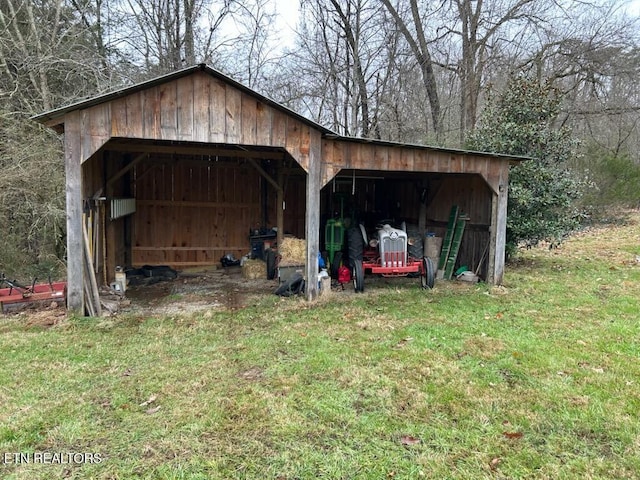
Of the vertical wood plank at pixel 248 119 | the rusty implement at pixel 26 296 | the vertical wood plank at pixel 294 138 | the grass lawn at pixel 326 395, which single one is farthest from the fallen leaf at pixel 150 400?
the vertical wood plank at pixel 294 138

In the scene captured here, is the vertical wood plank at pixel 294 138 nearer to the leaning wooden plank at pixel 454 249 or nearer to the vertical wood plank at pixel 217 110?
the vertical wood plank at pixel 217 110

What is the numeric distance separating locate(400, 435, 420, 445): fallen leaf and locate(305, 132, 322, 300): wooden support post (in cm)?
340

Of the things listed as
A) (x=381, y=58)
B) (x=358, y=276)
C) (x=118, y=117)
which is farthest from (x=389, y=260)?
(x=381, y=58)

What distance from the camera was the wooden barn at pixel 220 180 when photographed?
4.84 meters

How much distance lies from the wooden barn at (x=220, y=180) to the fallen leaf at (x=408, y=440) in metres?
3.41

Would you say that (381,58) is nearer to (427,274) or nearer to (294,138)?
(427,274)

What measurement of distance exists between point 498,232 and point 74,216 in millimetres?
6046

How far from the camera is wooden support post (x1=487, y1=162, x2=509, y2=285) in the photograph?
22.2 ft

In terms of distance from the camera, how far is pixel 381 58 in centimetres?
1358

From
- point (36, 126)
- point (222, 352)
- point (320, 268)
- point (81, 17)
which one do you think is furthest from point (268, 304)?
point (81, 17)

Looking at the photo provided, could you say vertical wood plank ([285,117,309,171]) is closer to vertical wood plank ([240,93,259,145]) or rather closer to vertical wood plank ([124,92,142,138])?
vertical wood plank ([240,93,259,145])

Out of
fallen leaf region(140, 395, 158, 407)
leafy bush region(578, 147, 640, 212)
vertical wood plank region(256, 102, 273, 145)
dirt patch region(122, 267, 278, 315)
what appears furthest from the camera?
leafy bush region(578, 147, 640, 212)

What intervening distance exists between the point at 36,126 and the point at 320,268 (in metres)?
5.41

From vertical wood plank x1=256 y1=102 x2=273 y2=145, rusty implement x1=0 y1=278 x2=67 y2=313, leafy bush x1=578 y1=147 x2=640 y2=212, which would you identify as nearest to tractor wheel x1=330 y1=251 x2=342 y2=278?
vertical wood plank x1=256 y1=102 x2=273 y2=145
